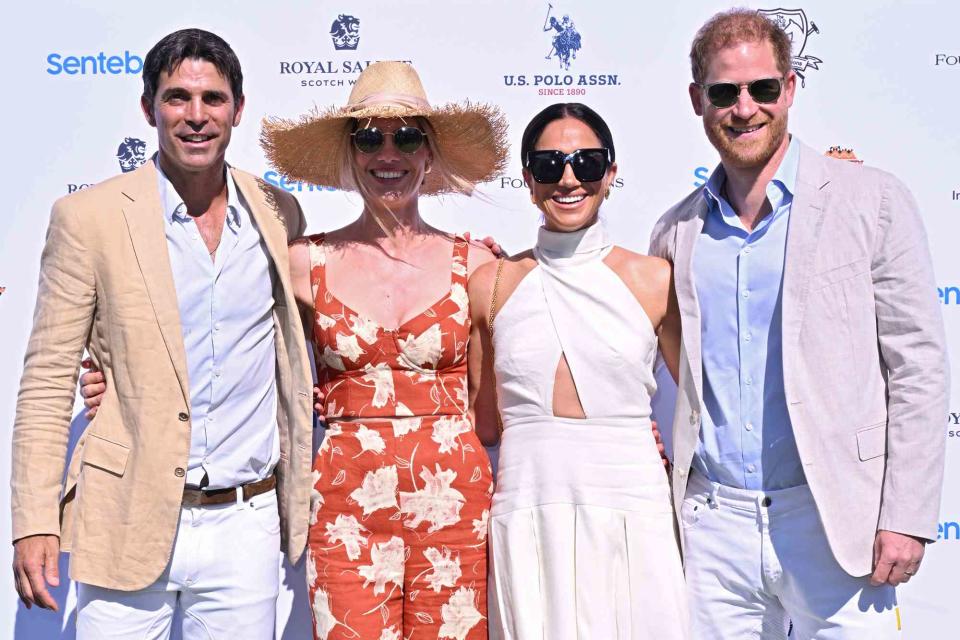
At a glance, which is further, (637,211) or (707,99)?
(637,211)

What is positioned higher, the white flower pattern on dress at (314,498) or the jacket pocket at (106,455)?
the jacket pocket at (106,455)

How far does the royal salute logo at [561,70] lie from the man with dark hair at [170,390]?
4.10ft

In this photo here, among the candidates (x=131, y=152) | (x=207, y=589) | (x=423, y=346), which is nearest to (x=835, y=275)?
(x=423, y=346)

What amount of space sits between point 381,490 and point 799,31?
2.31m

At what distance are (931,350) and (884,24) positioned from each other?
165 centimetres

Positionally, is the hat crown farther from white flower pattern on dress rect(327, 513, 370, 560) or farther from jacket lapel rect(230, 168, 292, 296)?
white flower pattern on dress rect(327, 513, 370, 560)

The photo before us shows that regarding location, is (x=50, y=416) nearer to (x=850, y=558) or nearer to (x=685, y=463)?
(x=685, y=463)

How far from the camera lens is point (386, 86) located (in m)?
2.90

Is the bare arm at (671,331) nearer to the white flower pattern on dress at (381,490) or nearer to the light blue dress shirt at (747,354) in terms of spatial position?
the light blue dress shirt at (747,354)

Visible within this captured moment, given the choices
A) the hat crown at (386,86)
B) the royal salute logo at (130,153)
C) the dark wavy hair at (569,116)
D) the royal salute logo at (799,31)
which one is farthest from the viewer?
the royal salute logo at (130,153)

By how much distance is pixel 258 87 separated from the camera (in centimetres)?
359

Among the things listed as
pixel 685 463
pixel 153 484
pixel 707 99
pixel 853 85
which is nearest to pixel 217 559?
pixel 153 484

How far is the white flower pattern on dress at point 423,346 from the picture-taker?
8.91 ft

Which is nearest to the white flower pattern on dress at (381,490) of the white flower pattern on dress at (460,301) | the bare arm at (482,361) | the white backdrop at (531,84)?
the bare arm at (482,361)
